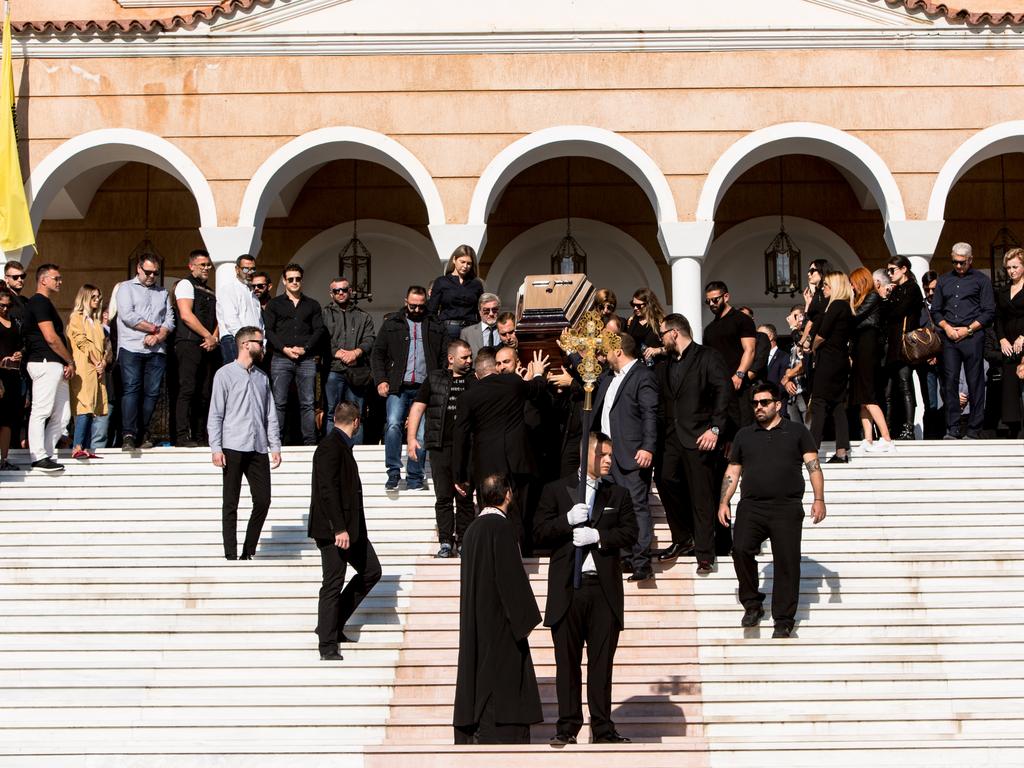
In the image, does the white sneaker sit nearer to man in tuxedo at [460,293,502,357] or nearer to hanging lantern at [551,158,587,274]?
man in tuxedo at [460,293,502,357]

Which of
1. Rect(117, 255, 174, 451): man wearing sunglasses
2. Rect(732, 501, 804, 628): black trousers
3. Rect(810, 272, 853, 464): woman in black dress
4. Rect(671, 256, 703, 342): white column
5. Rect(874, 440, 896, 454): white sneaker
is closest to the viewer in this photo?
Rect(732, 501, 804, 628): black trousers

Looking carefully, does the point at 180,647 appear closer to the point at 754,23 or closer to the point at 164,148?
the point at 164,148

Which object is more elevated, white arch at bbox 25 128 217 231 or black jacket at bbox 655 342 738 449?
white arch at bbox 25 128 217 231

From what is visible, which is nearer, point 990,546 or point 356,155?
point 990,546

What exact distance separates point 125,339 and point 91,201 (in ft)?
23.0

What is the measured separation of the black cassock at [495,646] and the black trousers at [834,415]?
16.6 ft

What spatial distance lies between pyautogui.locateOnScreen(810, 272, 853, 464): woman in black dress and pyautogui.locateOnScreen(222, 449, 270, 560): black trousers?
4.76m

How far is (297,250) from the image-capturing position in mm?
19688

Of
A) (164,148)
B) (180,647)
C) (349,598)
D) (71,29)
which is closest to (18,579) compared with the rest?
(180,647)

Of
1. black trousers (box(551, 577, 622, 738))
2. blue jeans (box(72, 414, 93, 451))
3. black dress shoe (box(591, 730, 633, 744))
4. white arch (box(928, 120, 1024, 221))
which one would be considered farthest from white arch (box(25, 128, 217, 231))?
black dress shoe (box(591, 730, 633, 744))

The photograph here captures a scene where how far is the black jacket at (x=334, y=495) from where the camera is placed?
9.66m

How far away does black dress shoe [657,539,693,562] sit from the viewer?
10930 mm

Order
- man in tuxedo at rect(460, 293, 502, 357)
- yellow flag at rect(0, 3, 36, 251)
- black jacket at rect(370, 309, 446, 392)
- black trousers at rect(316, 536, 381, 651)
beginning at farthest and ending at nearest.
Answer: yellow flag at rect(0, 3, 36, 251) < black jacket at rect(370, 309, 446, 392) < man in tuxedo at rect(460, 293, 502, 357) < black trousers at rect(316, 536, 381, 651)

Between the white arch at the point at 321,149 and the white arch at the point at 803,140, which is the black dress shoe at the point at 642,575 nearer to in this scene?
the white arch at the point at 803,140
